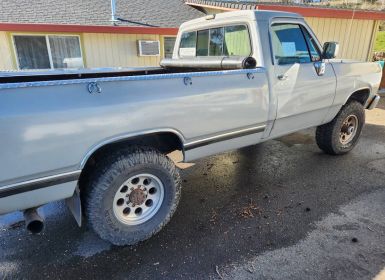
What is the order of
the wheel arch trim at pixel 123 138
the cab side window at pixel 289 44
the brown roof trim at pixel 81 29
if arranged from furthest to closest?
the brown roof trim at pixel 81 29
the cab side window at pixel 289 44
the wheel arch trim at pixel 123 138

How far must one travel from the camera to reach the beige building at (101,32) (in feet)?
29.5

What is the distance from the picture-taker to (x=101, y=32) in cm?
942

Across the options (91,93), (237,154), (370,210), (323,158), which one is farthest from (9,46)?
(370,210)

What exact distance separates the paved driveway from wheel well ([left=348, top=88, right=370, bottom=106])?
1145 mm

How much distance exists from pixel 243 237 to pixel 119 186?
4.30 ft

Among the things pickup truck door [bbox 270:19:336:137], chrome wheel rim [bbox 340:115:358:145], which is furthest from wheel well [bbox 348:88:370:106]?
pickup truck door [bbox 270:19:336:137]

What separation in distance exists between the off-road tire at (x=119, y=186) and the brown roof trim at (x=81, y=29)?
8.00m

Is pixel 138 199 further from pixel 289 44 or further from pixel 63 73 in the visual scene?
pixel 289 44

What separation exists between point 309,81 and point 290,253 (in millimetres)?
2105

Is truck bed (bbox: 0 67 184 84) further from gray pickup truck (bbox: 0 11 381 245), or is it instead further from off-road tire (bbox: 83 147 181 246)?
off-road tire (bbox: 83 147 181 246)

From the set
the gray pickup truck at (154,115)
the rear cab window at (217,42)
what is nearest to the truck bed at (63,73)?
the gray pickup truck at (154,115)

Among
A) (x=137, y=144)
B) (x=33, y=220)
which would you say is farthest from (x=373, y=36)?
(x=33, y=220)

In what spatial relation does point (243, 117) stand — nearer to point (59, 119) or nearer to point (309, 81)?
point (309, 81)

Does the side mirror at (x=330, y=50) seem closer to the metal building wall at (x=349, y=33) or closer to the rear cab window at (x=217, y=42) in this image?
the rear cab window at (x=217, y=42)
